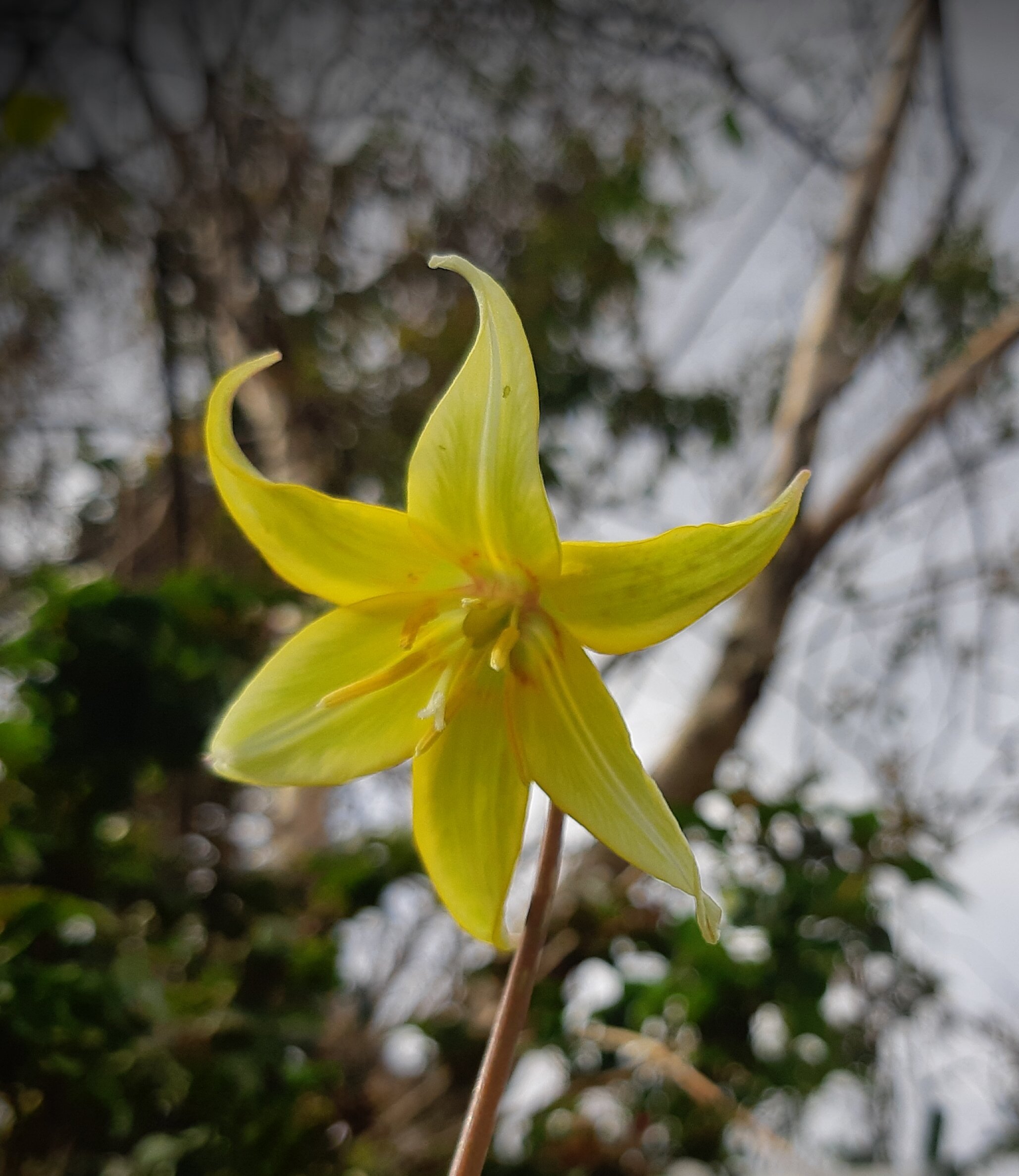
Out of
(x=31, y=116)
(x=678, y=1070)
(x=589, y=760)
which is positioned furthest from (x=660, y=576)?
(x=31, y=116)

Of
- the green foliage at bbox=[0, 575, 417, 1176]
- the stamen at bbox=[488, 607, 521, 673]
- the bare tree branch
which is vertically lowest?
the green foliage at bbox=[0, 575, 417, 1176]

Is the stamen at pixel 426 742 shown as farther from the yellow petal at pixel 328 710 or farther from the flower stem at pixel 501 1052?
the flower stem at pixel 501 1052

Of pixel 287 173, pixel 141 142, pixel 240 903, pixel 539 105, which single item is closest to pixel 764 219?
pixel 539 105

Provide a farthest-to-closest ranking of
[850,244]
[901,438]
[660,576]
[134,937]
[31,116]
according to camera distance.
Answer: [31,116], [850,244], [901,438], [134,937], [660,576]

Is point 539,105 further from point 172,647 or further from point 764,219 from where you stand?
point 172,647

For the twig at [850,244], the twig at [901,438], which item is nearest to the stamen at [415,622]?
the twig at [901,438]

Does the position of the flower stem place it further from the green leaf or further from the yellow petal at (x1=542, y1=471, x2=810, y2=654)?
the green leaf

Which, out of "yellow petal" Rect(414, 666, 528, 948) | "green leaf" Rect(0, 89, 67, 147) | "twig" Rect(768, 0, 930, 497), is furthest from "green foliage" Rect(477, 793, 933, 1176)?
"green leaf" Rect(0, 89, 67, 147)

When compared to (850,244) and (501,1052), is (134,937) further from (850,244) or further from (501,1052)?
(850,244)
